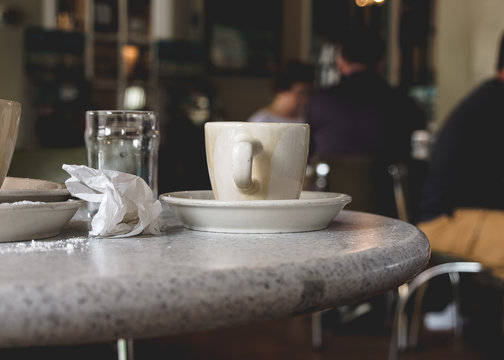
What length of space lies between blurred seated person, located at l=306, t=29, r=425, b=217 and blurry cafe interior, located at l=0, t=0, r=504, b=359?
0.30m

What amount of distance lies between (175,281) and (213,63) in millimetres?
6315

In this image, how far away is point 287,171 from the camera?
0.63 metres

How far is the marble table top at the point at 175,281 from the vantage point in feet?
1.10

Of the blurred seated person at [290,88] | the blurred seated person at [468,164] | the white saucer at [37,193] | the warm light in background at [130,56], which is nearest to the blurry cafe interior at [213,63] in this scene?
the warm light in background at [130,56]

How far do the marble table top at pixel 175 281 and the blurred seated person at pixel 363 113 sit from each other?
233 centimetres

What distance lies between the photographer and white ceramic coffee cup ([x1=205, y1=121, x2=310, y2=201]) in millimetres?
608

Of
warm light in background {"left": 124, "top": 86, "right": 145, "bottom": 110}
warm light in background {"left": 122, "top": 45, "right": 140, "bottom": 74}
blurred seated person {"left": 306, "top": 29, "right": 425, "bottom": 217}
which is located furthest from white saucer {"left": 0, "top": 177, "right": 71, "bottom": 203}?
warm light in background {"left": 122, "top": 45, "right": 140, "bottom": 74}

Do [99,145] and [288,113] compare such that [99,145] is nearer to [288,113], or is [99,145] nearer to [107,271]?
[107,271]

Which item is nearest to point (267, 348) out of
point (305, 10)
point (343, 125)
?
point (343, 125)

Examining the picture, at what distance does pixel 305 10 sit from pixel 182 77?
175 cm

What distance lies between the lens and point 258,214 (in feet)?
1.80

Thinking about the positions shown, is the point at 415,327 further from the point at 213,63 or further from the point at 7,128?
the point at 213,63

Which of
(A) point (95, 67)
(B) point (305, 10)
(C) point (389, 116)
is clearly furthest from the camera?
(B) point (305, 10)

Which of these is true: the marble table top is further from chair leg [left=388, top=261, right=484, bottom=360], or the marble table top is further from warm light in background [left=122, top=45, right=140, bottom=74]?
warm light in background [left=122, top=45, right=140, bottom=74]
